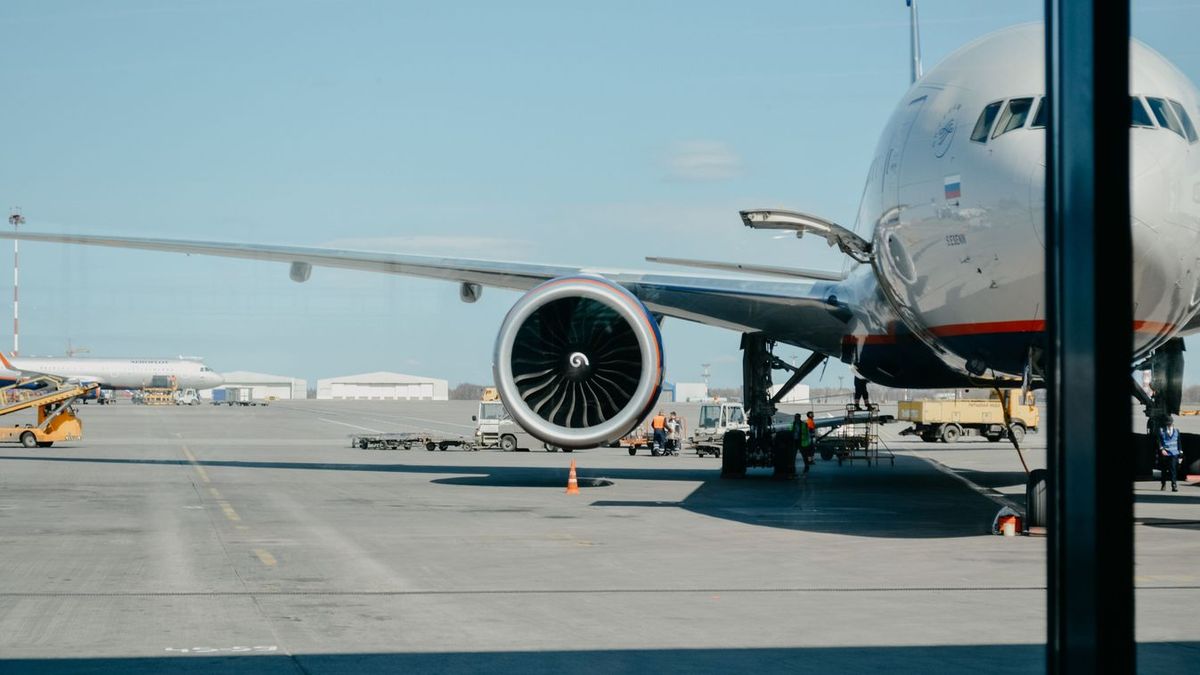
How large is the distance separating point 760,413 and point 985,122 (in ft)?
30.5

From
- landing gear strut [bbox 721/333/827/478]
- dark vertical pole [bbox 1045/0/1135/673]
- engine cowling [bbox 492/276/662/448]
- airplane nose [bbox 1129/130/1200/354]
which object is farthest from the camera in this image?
landing gear strut [bbox 721/333/827/478]

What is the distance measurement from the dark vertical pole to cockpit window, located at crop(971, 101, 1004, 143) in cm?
782

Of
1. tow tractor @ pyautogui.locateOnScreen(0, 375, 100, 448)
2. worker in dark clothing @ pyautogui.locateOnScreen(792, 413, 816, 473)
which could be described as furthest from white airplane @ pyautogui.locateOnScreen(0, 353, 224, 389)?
worker in dark clothing @ pyautogui.locateOnScreen(792, 413, 816, 473)

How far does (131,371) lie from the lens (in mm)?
97188

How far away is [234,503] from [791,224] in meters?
8.00

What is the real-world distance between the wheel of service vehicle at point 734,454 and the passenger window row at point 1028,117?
402 inches

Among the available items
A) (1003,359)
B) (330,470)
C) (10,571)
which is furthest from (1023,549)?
(330,470)

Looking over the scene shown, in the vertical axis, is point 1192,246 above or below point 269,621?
above

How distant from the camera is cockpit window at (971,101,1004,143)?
10.6m

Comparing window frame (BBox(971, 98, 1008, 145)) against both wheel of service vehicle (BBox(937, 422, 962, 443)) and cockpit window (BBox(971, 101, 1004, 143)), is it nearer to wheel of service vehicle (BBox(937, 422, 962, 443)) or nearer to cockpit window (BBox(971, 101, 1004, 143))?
cockpit window (BBox(971, 101, 1004, 143))

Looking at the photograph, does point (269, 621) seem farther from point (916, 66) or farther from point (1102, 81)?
point (916, 66)

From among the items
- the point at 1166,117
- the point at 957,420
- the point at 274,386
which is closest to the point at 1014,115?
the point at 1166,117

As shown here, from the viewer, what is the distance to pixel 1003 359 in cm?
1151

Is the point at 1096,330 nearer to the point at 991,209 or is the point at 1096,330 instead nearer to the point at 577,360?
the point at 991,209
